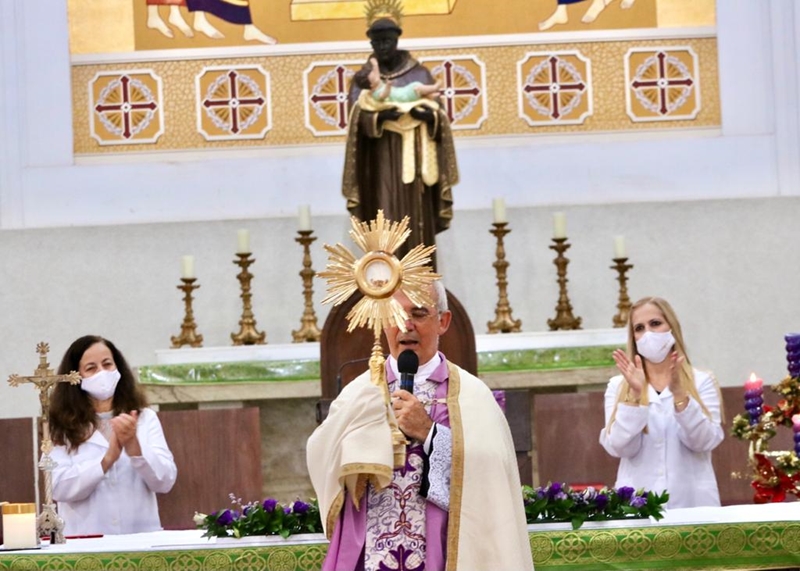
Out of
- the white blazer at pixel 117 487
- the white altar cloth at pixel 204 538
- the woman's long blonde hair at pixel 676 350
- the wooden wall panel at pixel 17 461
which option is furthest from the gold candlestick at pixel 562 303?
the white altar cloth at pixel 204 538

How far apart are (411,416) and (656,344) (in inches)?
93.0

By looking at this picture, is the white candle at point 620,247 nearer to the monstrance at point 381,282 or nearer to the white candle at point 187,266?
the white candle at point 187,266

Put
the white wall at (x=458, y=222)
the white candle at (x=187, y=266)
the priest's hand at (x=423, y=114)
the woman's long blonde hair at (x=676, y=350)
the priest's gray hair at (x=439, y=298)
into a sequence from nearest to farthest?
the priest's gray hair at (x=439, y=298) < the woman's long blonde hair at (x=676, y=350) < the priest's hand at (x=423, y=114) < the white candle at (x=187, y=266) < the white wall at (x=458, y=222)

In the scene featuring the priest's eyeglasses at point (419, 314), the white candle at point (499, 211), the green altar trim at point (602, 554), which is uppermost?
the white candle at point (499, 211)

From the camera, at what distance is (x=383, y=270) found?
436 cm

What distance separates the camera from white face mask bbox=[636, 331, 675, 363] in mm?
6441

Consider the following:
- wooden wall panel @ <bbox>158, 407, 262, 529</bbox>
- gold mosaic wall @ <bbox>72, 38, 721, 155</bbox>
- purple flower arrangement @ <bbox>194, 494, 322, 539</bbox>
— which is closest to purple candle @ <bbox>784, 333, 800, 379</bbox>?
purple flower arrangement @ <bbox>194, 494, 322, 539</bbox>

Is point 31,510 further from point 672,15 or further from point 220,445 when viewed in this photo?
point 672,15

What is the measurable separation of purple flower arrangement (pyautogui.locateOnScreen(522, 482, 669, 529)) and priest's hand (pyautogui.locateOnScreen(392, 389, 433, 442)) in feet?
3.41

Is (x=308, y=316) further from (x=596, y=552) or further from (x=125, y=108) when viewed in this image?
(x=596, y=552)

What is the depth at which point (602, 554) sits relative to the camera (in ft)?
17.0

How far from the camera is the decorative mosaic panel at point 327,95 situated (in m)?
11.3

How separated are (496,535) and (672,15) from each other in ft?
25.7

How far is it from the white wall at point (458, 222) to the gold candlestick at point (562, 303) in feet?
3.00
